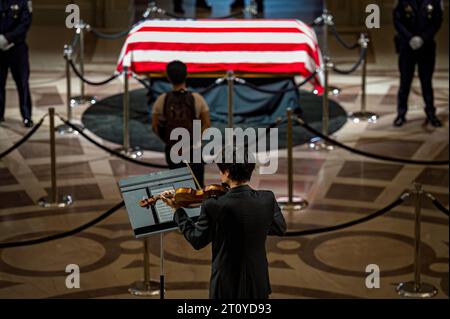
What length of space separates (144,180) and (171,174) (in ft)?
0.55

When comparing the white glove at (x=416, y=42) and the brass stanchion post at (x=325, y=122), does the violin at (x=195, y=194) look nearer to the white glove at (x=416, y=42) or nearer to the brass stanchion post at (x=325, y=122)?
the brass stanchion post at (x=325, y=122)

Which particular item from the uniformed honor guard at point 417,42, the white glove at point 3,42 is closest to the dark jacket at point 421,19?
the uniformed honor guard at point 417,42

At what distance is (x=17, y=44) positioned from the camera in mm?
12086

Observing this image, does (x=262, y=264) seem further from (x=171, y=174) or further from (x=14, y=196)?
(x=14, y=196)

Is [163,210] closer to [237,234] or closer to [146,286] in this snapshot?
[237,234]

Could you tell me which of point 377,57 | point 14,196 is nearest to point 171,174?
point 14,196

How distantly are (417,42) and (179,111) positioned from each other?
14.2 ft

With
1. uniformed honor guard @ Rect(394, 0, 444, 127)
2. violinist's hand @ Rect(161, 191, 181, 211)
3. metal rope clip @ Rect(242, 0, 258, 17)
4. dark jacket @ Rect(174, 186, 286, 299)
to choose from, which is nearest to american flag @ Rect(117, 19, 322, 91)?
uniformed honor guard @ Rect(394, 0, 444, 127)

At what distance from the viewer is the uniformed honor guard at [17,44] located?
1184 cm

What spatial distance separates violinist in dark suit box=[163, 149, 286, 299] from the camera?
6.08 meters

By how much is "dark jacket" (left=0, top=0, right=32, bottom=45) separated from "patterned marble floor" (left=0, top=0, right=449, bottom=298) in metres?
1.17

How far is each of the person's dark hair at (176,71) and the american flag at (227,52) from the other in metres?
3.69

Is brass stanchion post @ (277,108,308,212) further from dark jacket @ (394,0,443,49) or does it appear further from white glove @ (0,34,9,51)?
white glove @ (0,34,9,51)

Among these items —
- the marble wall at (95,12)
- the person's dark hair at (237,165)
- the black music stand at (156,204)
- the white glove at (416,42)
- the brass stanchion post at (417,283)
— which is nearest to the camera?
the person's dark hair at (237,165)
